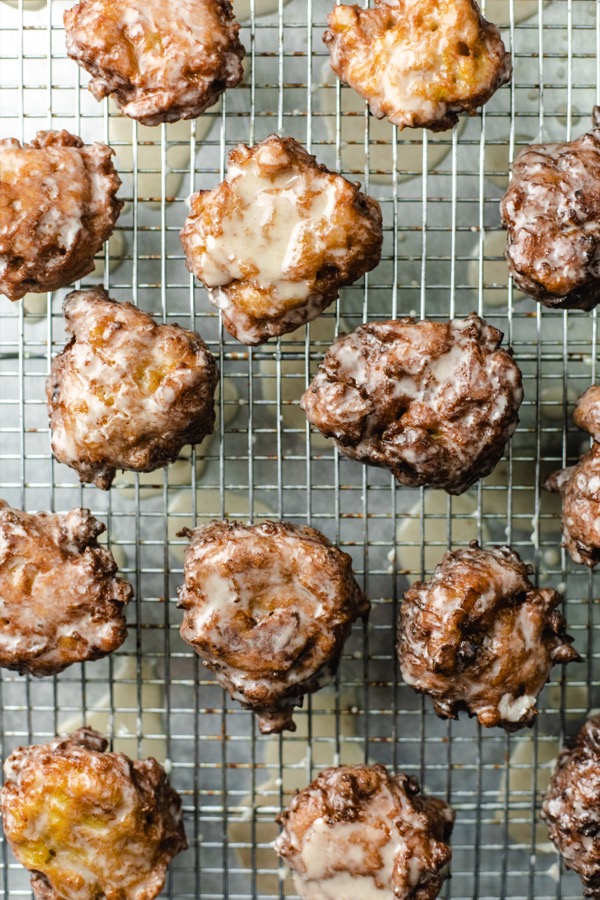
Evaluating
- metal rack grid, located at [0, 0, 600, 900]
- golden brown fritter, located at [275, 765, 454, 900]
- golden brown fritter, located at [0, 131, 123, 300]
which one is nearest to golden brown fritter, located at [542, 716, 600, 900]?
metal rack grid, located at [0, 0, 600, 900]

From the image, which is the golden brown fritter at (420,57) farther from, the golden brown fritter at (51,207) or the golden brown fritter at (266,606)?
the golden brown fritter at (266,606)

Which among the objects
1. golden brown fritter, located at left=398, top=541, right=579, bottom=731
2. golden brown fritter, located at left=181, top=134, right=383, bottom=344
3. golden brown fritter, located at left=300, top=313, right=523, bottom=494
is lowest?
golden brown fritter, located at left=398, top=541, right=579, bottom=731

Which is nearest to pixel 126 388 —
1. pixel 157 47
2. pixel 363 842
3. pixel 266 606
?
pixel 266 606

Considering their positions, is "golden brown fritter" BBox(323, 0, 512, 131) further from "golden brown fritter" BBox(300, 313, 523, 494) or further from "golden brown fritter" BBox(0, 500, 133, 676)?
"golden brown fritter" BBox(0, 500, 133, 676)

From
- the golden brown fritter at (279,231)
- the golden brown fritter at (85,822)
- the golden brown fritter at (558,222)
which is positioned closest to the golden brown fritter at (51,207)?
the golden brown fritter at (279,231)

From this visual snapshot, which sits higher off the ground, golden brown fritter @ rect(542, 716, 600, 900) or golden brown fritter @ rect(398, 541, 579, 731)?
golden brown fritter @ rect(398, 541, 579, 731)
